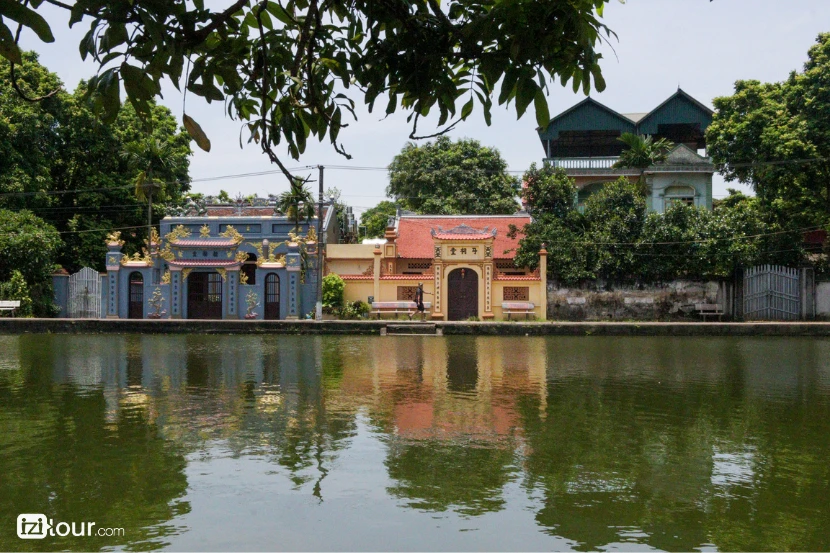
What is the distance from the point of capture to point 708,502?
4.94 m

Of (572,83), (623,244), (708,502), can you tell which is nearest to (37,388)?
(708,502)

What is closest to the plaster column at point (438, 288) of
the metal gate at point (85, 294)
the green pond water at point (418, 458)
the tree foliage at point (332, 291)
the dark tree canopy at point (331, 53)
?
the tree foliage at point (332, 291)

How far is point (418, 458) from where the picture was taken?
19.7 ft

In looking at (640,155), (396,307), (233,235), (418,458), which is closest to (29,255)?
(233,235)

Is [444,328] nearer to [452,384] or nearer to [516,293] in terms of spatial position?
[516,293]

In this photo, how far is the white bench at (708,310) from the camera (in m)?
24.0

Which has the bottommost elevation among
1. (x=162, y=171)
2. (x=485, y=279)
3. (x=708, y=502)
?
(x=708, y=502)

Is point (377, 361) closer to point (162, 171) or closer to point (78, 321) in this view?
point (78, 321)

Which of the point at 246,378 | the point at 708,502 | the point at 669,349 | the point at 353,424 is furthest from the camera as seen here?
the point at 669,349

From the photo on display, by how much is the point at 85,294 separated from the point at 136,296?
1590 millimetres

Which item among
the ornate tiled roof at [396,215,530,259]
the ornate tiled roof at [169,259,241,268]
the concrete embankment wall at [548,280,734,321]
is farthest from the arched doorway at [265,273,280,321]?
the concrete embankment wall at [548,280,734,321]

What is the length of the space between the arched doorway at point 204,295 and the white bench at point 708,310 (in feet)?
48.4

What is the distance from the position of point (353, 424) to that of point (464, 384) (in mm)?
3278

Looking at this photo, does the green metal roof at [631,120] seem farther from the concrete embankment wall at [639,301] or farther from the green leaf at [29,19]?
the green leaf at [29,19]
